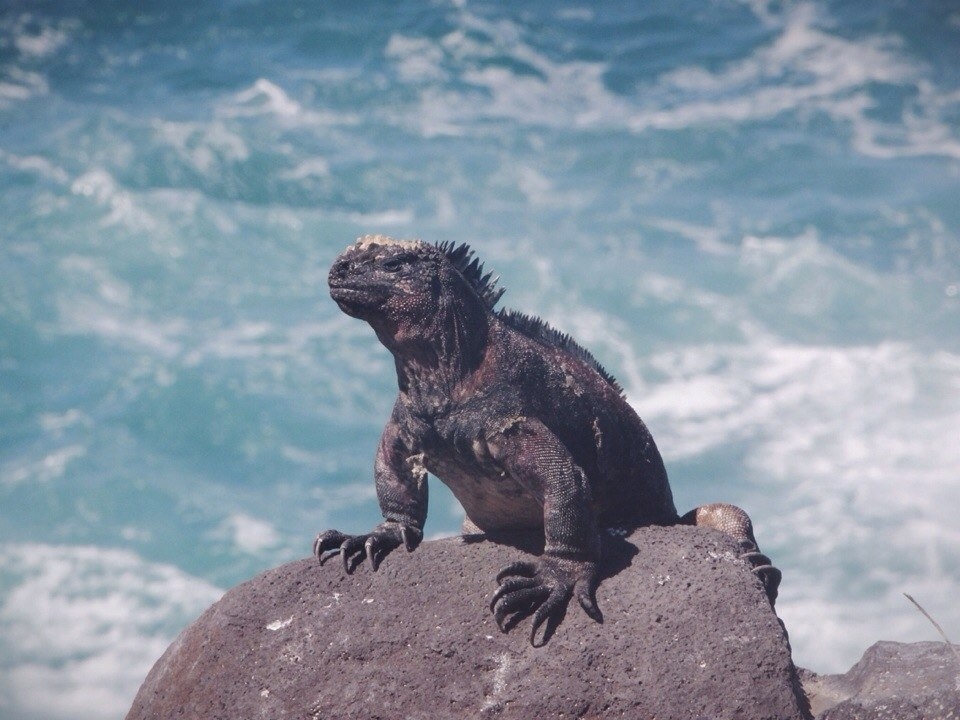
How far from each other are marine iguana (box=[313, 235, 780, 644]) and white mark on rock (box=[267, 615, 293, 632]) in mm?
348

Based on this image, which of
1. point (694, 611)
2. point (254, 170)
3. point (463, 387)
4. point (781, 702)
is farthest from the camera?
point (254, 170)

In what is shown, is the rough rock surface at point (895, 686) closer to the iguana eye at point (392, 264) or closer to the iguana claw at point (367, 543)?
the iguana claw at point (367, 543)

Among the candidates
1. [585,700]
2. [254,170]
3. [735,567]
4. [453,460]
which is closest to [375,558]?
[453,460]

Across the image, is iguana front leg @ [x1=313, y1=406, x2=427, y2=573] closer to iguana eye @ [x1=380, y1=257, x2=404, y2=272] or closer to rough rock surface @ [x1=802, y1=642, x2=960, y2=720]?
iguana eye @ [x1=380, y1=257, x2=404, y2=272]

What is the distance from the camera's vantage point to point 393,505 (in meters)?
5.20

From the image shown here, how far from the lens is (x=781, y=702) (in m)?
4.08

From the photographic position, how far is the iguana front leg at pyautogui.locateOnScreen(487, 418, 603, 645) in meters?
4.45

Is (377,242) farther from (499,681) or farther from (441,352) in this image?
Result: (499,681)

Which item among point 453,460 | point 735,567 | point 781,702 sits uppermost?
point 453,460

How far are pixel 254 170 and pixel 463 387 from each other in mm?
18051

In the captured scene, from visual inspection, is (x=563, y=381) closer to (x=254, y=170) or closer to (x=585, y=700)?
(x=585, y=700)

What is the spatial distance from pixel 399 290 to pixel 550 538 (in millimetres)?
1272

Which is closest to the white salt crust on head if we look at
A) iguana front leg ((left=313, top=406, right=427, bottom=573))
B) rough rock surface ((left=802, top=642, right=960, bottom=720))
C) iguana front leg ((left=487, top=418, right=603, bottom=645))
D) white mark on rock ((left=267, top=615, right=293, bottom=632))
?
iguana front leg ((left=313, top=406, right=427, bottom=573))

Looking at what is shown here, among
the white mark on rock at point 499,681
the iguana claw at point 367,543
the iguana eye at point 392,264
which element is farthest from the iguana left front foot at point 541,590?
the iguana eye at point 392,264
